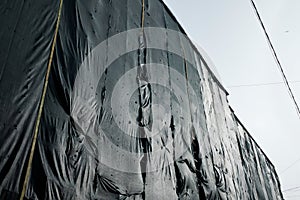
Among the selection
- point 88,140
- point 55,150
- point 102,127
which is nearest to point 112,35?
point 102,127

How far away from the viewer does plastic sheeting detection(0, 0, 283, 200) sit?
2160mm

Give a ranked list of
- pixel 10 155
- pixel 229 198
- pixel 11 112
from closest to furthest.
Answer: pixel 10 155
pixel 11 112
pixel 229 198

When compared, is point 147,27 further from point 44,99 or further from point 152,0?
point 44,99

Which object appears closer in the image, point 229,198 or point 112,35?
point 112,35

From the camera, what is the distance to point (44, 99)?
235cm

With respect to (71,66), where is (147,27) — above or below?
above

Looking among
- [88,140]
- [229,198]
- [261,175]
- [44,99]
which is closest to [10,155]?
[44,99]

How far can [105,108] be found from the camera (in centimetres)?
311

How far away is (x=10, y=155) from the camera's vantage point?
1.93 metres

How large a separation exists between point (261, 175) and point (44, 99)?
869 centimetres

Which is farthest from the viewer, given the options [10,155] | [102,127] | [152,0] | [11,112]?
Answer: [152,0]

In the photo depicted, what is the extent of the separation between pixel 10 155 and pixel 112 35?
88.4 inches

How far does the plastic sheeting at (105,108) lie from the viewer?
2160 millimetres

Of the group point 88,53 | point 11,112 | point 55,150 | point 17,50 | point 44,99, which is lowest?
point 55,150
